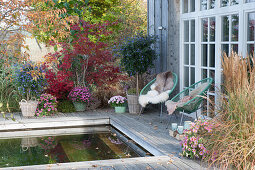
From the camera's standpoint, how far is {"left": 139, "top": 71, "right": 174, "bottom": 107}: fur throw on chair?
664 centimetres

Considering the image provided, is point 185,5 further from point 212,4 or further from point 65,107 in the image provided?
point 65,107

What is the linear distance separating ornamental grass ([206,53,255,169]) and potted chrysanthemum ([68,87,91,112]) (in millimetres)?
4499

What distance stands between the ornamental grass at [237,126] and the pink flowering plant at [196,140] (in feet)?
0.70

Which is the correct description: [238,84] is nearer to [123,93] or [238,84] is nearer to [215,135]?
[215,135]

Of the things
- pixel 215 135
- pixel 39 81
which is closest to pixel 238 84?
pixel 215 135

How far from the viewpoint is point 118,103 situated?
→ 776cm

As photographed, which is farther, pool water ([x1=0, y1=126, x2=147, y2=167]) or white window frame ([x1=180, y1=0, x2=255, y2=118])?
white window frame ([x1=180, y1=0, x2=255, y2=118])

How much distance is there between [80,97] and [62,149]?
249cm

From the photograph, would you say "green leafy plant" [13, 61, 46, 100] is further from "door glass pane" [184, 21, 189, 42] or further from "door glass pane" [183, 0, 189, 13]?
"door glass pane" [183, 0, 189, 13]

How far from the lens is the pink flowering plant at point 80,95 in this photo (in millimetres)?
7844

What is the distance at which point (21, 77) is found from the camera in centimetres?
726

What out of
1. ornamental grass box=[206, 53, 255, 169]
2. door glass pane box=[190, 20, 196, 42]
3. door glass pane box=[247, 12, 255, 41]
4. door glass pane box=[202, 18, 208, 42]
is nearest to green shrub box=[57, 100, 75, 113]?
door glass pane box=[190, 20, 196, 42]

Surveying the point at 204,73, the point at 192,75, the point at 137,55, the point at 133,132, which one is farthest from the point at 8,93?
the point at 204,73

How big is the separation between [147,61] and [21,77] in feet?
8.42
